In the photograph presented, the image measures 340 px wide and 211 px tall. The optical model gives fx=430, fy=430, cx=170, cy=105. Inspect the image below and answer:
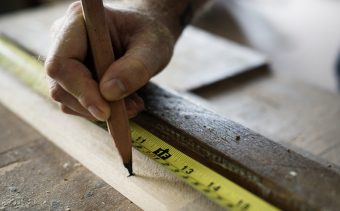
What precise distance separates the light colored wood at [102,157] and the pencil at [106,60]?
6cm

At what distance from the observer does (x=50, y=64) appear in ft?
3.22

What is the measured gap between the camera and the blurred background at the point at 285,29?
290 cm

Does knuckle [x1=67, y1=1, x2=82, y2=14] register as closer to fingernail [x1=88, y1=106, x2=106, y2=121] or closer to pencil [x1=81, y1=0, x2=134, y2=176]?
pencil [x1=81, y1=0, x2=134, y2=176]

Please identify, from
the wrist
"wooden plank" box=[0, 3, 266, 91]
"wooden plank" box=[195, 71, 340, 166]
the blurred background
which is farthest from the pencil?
the blurred background

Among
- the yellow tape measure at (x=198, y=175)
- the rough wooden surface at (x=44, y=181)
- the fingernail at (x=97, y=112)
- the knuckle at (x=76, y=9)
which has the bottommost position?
the rough wooden surface at (x=44, y=181)

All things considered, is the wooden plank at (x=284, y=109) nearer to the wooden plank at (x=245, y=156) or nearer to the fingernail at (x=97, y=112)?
the wooden plank at (x=245, y=156)

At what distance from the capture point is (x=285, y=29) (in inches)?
Answer: 131

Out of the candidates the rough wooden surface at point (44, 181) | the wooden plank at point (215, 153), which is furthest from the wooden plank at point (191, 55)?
the rough wooden surface at point (44, 181)

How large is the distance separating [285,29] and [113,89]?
265cm

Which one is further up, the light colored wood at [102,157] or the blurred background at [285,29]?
the light colored wood at [102,157]

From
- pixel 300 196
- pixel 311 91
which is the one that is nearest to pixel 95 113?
pixel 300 196

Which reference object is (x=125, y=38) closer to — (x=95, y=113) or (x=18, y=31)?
(x=95, y=113)

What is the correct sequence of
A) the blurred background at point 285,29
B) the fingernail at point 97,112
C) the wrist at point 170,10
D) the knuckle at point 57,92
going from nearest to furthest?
the fingernail at point 97,112, the knuckle at point 57,92, the wrist at point 170,10, the blurred background at point 285,29

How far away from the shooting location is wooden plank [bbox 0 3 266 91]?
1.62 metres
